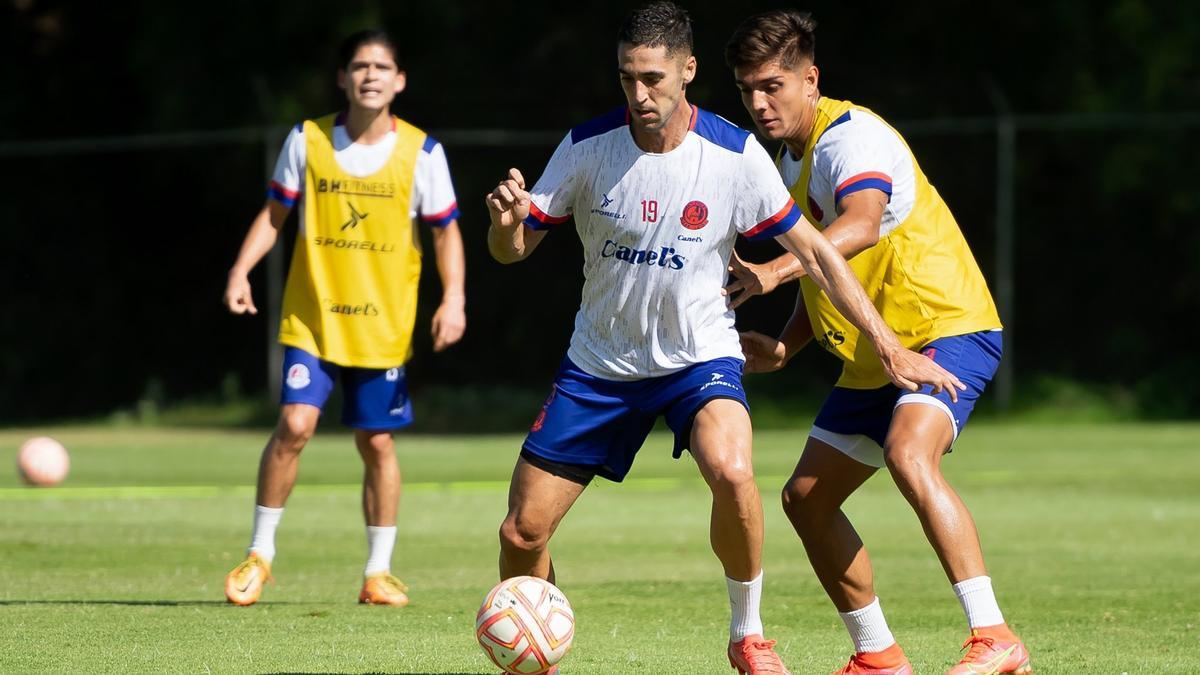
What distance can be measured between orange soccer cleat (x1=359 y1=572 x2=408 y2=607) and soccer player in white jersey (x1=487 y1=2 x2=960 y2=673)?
1.94 metres

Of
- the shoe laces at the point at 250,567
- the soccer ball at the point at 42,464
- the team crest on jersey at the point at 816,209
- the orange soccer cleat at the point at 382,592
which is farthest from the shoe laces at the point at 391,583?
the soccer ball at the point at 42,464

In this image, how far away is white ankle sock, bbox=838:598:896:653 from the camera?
6.05 metres

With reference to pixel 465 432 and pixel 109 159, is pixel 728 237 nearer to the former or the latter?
pixel 465 432

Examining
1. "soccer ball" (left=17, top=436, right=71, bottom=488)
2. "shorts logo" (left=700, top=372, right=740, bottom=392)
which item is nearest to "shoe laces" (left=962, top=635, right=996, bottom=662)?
"shorts logo" (left=700, top=372, right=740, bottom=392)

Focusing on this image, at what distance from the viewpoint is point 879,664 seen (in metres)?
5.98

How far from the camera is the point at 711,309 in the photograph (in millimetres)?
5891

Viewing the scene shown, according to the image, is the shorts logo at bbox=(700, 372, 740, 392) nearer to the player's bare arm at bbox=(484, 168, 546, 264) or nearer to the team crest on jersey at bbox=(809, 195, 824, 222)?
the player's bare arm at bbox=(484, 168, 546, 264)

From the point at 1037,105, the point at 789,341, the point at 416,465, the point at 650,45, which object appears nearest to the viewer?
the point at 650,45

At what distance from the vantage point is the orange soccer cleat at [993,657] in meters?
5.55

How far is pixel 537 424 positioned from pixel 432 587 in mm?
2713

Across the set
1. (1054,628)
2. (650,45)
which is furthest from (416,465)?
(650,45)

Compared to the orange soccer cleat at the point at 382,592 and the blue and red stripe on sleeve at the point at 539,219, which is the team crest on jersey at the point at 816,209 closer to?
the blue and red stripe on sleeve at the point at 539,219

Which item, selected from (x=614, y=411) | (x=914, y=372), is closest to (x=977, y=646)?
(x=914, y=372)

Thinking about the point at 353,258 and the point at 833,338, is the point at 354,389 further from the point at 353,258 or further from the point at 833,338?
the point at 833,338
